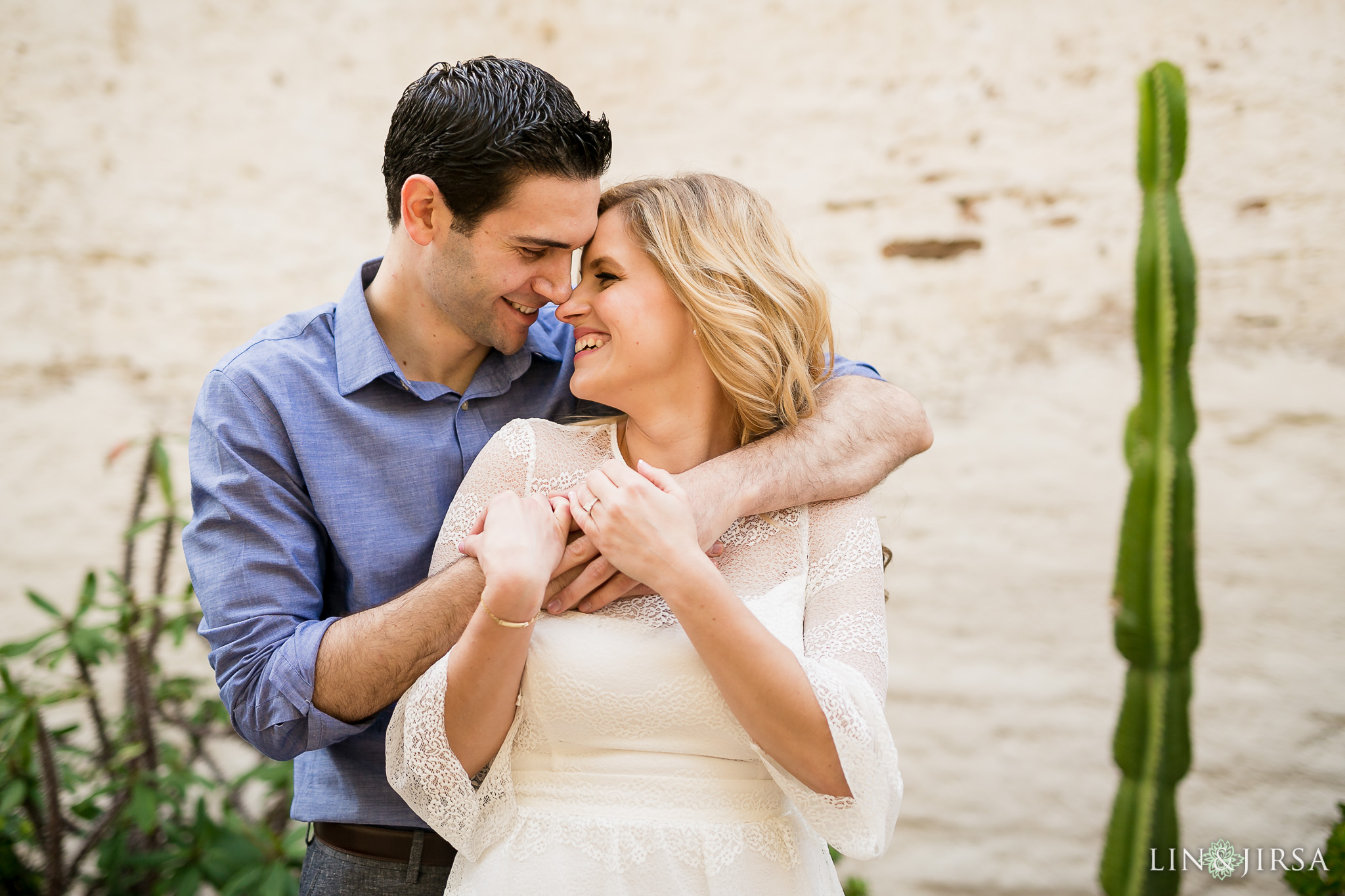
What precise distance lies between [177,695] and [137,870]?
0.49 meters

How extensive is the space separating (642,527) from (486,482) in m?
0.37

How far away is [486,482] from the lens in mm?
1481

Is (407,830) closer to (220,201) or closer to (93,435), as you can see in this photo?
(93,435)

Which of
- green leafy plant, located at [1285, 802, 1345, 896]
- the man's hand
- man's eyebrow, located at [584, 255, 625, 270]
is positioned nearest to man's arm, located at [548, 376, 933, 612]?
the man's hand

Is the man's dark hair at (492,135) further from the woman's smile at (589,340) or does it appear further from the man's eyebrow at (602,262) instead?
the woman's smile at (589,340)

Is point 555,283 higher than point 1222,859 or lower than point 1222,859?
higher

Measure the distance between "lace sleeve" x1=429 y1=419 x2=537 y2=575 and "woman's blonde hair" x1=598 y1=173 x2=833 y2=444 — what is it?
367 mm

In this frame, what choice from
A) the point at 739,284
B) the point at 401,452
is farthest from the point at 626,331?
the point at 401,452

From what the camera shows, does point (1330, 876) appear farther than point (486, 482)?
Yes

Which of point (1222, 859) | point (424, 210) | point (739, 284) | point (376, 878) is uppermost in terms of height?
point (424, 210)

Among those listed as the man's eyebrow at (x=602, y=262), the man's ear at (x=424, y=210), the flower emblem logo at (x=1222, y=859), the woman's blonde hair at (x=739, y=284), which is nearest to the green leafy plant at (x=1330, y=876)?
the flower emblem logo at (x=1222, y=859)

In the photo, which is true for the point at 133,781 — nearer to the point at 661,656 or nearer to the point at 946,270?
the point at 661,656

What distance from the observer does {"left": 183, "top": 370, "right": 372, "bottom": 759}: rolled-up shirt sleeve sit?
137cm

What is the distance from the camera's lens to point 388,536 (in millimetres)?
1571
